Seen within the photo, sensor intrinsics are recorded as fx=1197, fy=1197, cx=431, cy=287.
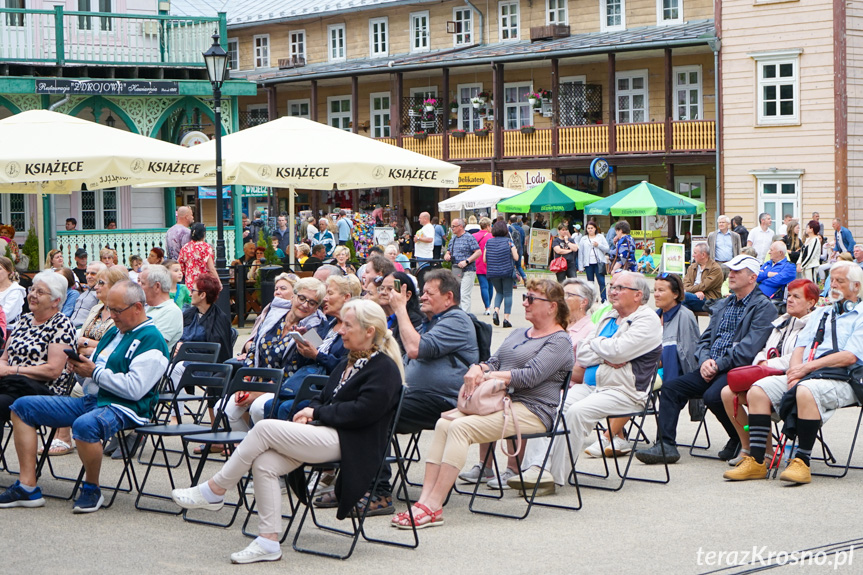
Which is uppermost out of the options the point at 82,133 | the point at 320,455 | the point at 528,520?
the point at 82,133

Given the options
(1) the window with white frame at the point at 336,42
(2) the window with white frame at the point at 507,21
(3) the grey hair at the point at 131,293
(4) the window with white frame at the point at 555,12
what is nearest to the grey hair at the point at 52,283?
(3) the grey hair at the point at 131,293

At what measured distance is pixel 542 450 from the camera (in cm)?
816

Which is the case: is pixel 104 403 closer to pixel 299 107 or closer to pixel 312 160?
pixel 312 160

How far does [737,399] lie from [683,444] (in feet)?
3.42

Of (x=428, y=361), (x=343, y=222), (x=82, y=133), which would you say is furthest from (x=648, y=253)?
(x=428, y=361)

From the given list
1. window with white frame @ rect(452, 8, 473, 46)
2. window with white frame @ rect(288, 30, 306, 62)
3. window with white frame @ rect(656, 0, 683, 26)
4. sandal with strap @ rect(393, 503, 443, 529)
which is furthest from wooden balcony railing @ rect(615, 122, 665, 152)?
sandal with strap @ rect(393, 503, 443, 529)

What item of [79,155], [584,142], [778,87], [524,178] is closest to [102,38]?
[79,155]

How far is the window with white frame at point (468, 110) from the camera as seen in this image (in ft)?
137

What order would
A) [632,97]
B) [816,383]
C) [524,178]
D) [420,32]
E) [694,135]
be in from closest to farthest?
[816,383], [694,135], [524,178], [632,97], [420,32]

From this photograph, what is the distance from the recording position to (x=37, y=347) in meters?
8.06

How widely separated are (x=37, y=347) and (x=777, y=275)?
8996 mm

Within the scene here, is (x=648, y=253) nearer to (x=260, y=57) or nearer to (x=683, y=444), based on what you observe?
(x=683, y=444)

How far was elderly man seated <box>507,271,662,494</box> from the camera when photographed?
8.01 metres

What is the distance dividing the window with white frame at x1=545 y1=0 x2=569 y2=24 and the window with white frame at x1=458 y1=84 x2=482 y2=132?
137 inches
